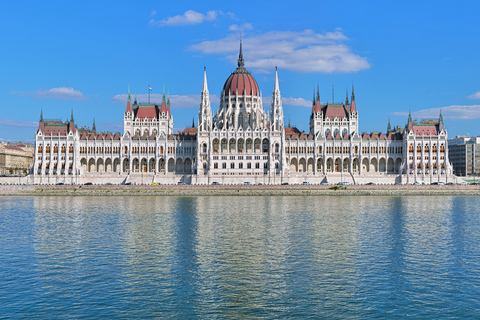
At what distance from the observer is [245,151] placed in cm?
13025

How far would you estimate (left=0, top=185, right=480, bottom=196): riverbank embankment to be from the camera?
4198 inches

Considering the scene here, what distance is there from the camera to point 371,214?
66312 mm

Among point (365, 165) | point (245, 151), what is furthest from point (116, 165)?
point (365, 165)

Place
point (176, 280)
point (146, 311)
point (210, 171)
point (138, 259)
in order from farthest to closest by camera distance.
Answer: point (210, 171), point (138, 259), point (176, 280), point (146, 311)

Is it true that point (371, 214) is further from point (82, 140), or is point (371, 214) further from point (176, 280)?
point (82, 140)

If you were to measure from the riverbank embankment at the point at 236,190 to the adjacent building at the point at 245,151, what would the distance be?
15118mm

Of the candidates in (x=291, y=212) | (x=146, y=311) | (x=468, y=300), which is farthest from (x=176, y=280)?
(x=291, y=212)

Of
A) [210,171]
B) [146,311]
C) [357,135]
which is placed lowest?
[146,311]

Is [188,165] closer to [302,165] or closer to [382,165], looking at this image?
[302,165]

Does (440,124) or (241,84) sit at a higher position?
(241,84)

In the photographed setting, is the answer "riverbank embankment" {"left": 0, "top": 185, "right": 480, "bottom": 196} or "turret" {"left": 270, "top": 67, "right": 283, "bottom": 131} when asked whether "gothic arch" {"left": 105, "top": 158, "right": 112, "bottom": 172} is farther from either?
"turret" {"left": 270, "top": 67, "right": 283, "bottom": 131}

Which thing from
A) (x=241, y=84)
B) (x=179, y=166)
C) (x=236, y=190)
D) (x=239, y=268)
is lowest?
(x=239, y=268)

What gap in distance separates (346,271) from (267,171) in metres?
95.8

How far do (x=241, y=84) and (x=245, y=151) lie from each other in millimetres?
21359
